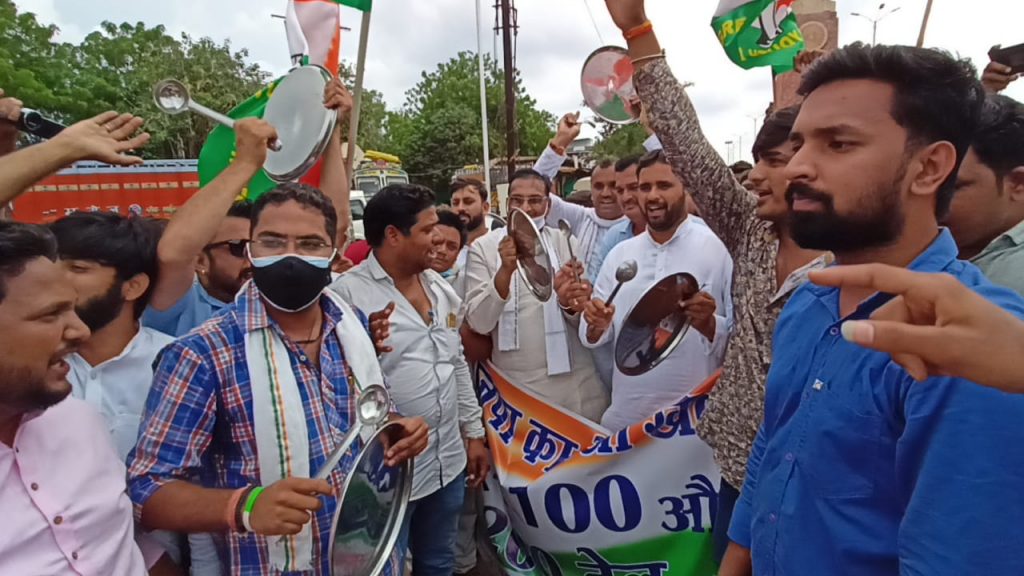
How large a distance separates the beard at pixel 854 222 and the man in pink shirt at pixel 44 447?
1680 mm

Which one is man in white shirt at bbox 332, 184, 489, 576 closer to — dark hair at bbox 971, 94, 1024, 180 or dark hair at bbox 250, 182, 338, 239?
dark hair at bbox 250, 182, 338, 239

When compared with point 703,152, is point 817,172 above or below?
below

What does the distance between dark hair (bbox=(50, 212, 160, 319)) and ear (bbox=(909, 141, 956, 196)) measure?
7.03 ft

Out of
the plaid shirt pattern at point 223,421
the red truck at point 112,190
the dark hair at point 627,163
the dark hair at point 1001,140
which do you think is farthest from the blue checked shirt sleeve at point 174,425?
the red truck at point 112,190

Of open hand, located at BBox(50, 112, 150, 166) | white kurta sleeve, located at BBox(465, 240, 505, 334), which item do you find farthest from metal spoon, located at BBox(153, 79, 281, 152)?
white kurta sleeve, located at BBox(465, 240, 505, 334)

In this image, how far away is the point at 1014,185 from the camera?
2152 mm

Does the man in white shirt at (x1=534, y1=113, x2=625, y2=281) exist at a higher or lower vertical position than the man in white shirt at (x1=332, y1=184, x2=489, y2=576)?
higher

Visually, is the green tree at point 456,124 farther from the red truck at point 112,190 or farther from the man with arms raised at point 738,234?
the man with arms raised at point 738,234

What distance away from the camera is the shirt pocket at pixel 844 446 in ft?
3.94

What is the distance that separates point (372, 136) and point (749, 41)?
37.2 m

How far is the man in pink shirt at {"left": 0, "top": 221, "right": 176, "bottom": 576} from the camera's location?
136 cm

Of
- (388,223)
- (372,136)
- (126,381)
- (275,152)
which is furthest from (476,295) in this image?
(372,136)

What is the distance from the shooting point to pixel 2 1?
20.0m

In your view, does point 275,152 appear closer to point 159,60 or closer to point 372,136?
point 159,60
